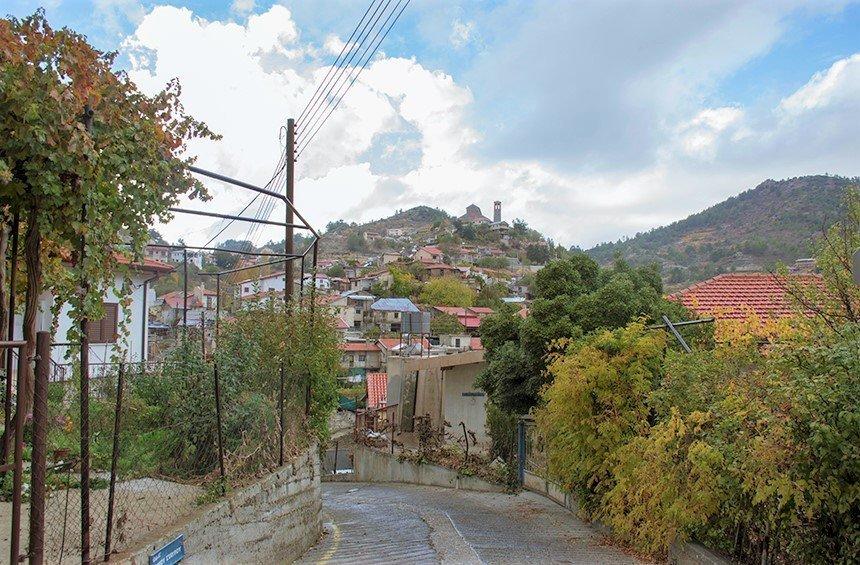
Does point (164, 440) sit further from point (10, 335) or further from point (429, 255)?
point (429, 255)

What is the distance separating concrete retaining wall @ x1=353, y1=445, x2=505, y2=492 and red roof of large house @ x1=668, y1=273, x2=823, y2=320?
271 inches

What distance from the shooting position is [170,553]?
18.1 feet

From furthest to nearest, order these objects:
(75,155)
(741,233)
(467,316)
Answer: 1. (467,316)
2. (741,233)
3. (75,155)

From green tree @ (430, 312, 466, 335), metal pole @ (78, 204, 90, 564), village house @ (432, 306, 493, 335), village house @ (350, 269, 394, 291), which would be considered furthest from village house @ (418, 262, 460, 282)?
metal pole @ (78, 204, 90, 564)

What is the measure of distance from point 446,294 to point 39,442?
272 feet

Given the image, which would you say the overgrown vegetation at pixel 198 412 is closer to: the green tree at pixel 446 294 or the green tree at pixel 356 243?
the green tree at pixel 446 294

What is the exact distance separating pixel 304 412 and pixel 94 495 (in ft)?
13.9

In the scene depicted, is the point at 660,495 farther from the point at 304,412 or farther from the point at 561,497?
the point at 561,497

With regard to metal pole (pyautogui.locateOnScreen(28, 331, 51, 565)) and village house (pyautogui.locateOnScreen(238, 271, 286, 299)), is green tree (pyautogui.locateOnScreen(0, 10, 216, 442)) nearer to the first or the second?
metal pole (pyautogui.locateOnScreen(28, 331, 51, 565))

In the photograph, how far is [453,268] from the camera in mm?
107250

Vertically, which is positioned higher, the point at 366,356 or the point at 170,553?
the point at 366,356

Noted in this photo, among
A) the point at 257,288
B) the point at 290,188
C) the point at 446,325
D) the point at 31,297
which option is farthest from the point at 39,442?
the point at 446,325

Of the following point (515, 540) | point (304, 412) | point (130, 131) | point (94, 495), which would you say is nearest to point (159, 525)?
point (94, 495)

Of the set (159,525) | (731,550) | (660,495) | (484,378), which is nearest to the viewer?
(159,525)
